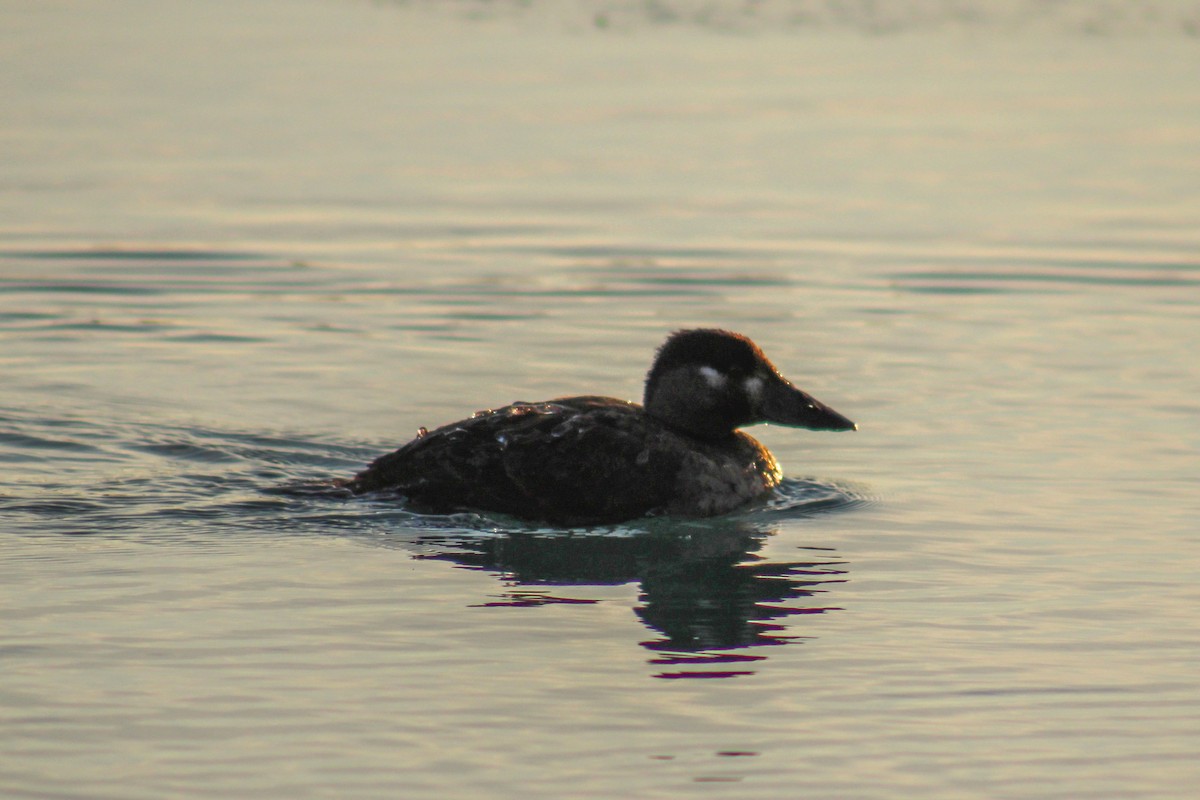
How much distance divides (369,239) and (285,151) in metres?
2.68

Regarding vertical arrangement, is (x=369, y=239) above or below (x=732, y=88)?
below

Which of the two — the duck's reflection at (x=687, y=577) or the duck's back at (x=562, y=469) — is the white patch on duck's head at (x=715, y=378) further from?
the duck's reflection at (x=687, y=577)

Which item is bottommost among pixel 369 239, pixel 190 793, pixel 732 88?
pixel 190 793

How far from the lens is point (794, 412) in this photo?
9.50m

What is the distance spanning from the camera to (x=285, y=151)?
17359mm

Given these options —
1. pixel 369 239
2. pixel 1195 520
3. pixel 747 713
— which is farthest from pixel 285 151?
pixel 747 713

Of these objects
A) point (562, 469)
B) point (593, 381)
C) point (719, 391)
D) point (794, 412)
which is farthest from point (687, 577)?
point (593, 381)

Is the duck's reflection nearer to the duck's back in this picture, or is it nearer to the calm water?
the calm water

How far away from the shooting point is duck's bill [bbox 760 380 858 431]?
9492 millimetres

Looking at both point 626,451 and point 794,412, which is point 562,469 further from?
point 794,412

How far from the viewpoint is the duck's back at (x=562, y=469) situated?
886 cm

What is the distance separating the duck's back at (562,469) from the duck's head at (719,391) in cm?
27

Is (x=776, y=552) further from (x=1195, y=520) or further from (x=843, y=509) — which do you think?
(x=1195, y=520)

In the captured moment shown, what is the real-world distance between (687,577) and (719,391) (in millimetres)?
1513
